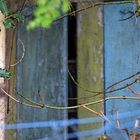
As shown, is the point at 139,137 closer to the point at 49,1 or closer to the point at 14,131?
the point at 14,131

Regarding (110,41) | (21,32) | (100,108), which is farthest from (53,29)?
(100,108)

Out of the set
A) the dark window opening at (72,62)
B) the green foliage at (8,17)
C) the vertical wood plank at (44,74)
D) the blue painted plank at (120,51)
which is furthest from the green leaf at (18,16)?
the blue painted plank at (120,51)

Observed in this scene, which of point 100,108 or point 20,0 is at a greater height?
point 20,0

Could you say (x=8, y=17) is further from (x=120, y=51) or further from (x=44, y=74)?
(x=120, y=51)

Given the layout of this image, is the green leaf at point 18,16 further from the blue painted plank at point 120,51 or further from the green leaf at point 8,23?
the blue painted plank at point 120,51

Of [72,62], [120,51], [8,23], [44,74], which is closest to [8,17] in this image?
[8,23]

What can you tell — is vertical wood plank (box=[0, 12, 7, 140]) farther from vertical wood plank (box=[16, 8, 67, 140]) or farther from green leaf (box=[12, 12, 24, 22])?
green leaf (box=[12, 12, 24, 22])

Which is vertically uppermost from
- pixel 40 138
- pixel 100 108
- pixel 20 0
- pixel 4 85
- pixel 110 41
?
pixel 20 0

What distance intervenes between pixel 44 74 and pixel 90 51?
1.57 ft

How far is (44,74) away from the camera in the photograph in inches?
136

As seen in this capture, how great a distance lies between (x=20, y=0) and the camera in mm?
3396

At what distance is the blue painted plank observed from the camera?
3.48 meters

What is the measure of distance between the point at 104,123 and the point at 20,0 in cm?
136

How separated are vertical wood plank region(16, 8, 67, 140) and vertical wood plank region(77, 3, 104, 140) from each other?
15 cm
